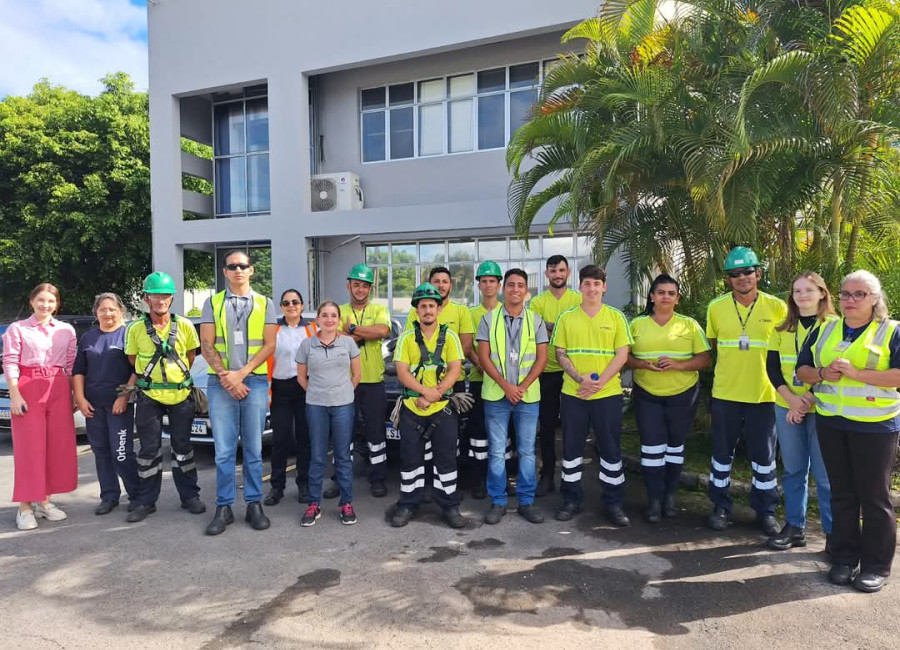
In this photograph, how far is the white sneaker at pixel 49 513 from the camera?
508cm

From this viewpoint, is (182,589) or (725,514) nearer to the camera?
(182,589)

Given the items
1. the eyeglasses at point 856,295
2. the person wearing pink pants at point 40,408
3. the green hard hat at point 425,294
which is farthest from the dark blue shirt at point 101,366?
the eyeglasses at point 856,295

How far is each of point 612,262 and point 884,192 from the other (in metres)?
6.22

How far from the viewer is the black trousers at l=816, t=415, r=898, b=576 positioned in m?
3.64

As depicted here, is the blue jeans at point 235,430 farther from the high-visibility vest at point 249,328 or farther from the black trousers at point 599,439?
the black trousers at point 599,439

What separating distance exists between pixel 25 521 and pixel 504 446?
3.87 metres

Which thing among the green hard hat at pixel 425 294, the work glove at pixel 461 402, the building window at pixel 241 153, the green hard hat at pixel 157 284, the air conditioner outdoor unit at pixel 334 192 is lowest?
the work glove at pixel 461 402

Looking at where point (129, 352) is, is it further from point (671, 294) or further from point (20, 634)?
point (671, 294)

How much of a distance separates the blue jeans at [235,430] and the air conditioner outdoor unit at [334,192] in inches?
373

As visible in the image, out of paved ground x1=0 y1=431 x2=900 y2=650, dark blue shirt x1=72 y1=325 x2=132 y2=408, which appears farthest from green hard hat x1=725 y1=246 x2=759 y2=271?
dark blue shirt x1=72 y1=325 x2=132 y2=408

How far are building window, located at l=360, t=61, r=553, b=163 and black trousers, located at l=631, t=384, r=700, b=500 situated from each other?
9.15 meters

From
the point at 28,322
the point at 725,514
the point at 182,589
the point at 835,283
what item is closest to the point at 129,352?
the point at 28,322

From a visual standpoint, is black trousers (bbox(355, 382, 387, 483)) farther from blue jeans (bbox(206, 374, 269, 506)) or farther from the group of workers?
blue jeans (bbox(206, 374, 269, 506))

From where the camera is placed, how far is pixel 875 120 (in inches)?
210
